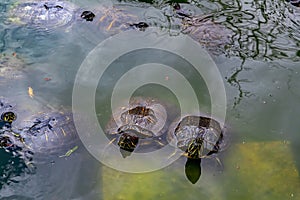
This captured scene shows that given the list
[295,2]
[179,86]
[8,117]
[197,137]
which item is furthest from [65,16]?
[295,2]

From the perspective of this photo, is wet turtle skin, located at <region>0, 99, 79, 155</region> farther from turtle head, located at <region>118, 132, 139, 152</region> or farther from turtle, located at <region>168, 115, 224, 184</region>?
turtle, located at <region>168, 115, 224, 184</region>

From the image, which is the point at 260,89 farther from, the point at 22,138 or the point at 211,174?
the point at 22,138

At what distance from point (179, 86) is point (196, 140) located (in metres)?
0.92

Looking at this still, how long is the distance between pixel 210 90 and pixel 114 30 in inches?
65.8

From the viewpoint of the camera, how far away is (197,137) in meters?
3.65

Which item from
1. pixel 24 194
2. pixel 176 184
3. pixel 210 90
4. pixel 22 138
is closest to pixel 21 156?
pixel 22 138

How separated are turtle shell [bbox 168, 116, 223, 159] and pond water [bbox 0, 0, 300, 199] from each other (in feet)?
0.37

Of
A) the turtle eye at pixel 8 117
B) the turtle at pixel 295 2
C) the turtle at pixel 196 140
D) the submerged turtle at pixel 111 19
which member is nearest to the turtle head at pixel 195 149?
the turtle at pixel 196 140

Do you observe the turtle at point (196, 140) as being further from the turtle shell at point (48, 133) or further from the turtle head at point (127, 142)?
the turtle shell at point (48, 133)

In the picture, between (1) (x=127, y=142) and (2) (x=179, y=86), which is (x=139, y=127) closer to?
(1) (x=127, y=142)

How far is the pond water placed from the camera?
11.3ft

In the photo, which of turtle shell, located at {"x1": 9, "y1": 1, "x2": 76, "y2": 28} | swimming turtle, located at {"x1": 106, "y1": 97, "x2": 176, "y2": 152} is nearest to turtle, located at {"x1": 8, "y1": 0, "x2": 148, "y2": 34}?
turtle shell, located at {"x1": 9, "y1": 1, "x2": 76, "y2": 28}

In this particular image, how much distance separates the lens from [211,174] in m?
3.54

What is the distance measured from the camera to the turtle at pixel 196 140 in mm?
3605
